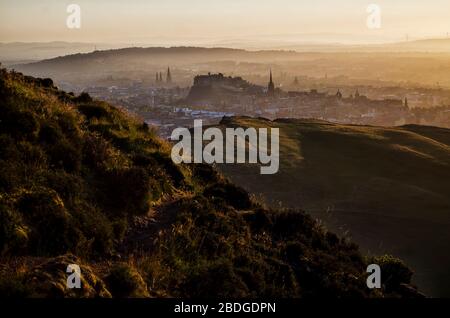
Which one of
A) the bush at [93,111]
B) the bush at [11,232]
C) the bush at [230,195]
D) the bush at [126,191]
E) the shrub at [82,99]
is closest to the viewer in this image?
the bush at [11,232]

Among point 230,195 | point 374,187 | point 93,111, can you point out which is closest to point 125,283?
point 230,195

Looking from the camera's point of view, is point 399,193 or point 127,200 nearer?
point 127,200

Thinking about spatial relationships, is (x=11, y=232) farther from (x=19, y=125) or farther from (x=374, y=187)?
(x=374, y=187)

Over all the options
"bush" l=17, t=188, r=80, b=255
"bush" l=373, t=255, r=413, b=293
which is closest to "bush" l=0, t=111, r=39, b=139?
"bush" l=17, t=188, r=80, b=255

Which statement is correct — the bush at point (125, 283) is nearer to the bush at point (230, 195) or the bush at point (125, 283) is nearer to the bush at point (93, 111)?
the bush at point (230, 195)

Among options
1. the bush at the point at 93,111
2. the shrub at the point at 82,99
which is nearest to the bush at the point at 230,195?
the bush at the point at 93,111
